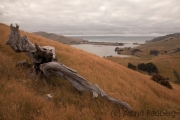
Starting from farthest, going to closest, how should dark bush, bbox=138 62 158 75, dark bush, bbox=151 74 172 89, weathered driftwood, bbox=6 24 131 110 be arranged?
1. dark bush, bbox=138 62 158 75
2. dark bush, bbox=151 74 172 89
3. weathered driftwood, bbox=6 24 131 110

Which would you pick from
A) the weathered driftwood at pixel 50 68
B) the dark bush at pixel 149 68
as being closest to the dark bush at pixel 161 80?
the weathered driftwood at pixel 50 68

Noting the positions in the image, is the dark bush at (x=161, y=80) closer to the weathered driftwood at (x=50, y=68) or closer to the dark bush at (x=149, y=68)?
the weathered driftwood at (x=50, y=68)

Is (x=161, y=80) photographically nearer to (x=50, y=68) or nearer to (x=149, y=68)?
(x=50, y=68)

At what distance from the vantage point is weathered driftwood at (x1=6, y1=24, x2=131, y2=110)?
7193 mm

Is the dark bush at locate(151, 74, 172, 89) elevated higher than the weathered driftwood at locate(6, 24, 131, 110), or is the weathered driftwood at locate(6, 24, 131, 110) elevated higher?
the weathered driftwood at locate(6, 24, 131, 110)

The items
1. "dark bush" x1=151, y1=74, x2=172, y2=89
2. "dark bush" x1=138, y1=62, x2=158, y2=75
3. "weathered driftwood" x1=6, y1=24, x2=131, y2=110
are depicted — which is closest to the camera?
"weathered driftwood" x1=6, y1=24, x2=131, y2=110

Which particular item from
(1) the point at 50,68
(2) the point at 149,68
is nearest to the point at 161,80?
(1) the point at 50,68

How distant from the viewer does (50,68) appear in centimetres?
768

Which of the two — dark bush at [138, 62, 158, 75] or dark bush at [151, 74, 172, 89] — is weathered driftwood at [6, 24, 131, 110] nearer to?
dark bush at [151, 74, 172, 89]

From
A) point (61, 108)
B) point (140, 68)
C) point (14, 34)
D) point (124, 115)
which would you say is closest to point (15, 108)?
point (61, 108)

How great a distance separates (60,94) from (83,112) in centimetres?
178

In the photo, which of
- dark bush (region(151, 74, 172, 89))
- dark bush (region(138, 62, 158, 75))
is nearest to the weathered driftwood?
dark bush (region(151, 74, 172, 89))

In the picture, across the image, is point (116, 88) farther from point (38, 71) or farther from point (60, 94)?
point (38, 71)

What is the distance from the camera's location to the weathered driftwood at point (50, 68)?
23.6 feet
